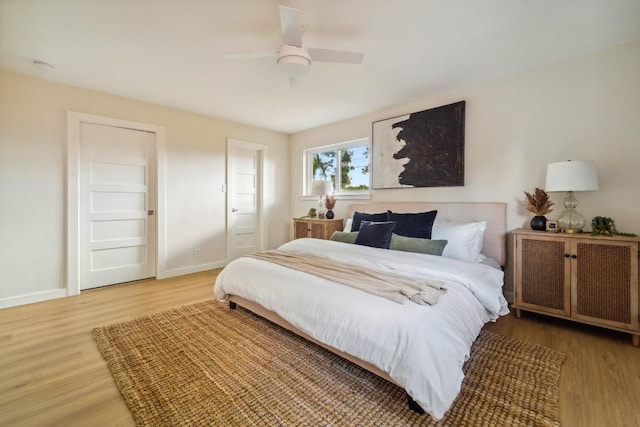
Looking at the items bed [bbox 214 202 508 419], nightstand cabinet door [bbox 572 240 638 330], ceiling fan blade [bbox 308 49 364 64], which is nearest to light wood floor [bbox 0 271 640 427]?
nightstand cabinet door [bbox 572 240 638 330]

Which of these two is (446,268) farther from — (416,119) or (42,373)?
(42,373)

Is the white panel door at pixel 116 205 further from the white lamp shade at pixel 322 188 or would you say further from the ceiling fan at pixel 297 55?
the ceiling fan at pixel 297 55

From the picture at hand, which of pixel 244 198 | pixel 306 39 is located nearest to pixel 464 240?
pixel 306 39

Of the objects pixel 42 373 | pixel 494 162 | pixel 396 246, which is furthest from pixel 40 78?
pixel 494 162

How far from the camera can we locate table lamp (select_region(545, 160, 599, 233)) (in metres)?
→ 2.26

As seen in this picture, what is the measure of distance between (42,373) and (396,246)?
2859mm

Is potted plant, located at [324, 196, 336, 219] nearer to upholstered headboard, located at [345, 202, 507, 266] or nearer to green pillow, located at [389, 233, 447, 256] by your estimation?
upholstered headboard, located at [345, 202, 507, 266]

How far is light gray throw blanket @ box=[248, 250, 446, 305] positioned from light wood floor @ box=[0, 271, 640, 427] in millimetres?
859

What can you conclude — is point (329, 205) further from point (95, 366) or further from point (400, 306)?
point (95, 366)

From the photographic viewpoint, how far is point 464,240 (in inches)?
105

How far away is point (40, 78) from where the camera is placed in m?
2.96

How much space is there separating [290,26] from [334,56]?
0.44 m

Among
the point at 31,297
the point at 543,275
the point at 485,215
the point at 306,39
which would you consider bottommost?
the point at 31,297

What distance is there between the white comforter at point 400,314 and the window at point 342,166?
2041 mm
